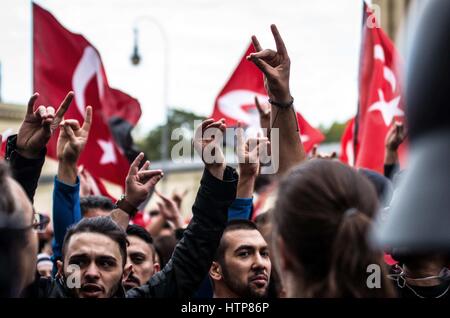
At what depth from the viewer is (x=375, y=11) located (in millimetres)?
6309

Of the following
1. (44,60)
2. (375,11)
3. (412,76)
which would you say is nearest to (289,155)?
(412,76)

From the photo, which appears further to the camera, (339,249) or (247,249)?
(247,249)

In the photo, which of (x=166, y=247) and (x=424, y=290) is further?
(x=166, y=247)

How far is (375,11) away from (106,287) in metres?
3.92

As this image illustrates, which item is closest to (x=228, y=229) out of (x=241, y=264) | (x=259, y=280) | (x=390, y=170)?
(x=241, y=264)

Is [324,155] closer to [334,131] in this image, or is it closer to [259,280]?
[259,280]

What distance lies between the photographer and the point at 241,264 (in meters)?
4.01

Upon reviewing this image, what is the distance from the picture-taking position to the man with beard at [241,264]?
13.0 feet

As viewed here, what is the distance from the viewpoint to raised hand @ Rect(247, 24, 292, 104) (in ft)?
9.73

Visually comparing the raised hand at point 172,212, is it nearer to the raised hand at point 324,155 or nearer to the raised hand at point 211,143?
the raised hand at point 324,155

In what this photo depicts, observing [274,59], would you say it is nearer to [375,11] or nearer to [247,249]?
[247,249]

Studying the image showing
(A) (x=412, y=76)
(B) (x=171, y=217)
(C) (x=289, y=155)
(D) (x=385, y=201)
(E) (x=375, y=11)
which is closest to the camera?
(A) (x=412, y=76)

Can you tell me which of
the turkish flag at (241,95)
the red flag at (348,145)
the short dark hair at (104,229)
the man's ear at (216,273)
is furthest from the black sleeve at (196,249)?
the red flag at (348,145)

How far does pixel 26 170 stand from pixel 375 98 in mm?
3866
